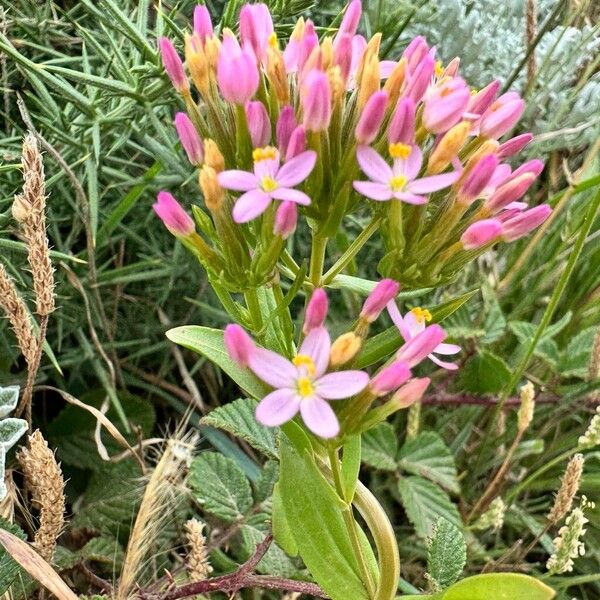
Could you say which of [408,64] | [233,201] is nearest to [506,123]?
[408,64]

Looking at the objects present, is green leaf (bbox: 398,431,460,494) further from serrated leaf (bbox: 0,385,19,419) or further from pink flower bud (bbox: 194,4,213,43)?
pink flower bud (bbox: 194,4,213,43)

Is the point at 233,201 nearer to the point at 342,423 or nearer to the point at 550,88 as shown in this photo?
the point at 342,423

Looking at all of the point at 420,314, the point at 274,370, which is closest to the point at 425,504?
the point at 420,314

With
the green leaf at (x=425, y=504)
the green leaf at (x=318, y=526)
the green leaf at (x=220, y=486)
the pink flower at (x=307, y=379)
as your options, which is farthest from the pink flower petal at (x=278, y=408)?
the green leaf at (x=425, y=504)

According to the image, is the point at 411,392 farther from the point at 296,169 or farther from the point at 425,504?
the point at 425,504

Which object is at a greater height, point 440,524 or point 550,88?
point 550,88

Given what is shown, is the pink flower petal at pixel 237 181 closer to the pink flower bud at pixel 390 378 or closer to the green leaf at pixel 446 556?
the pink flower bud at pixel 390 378
